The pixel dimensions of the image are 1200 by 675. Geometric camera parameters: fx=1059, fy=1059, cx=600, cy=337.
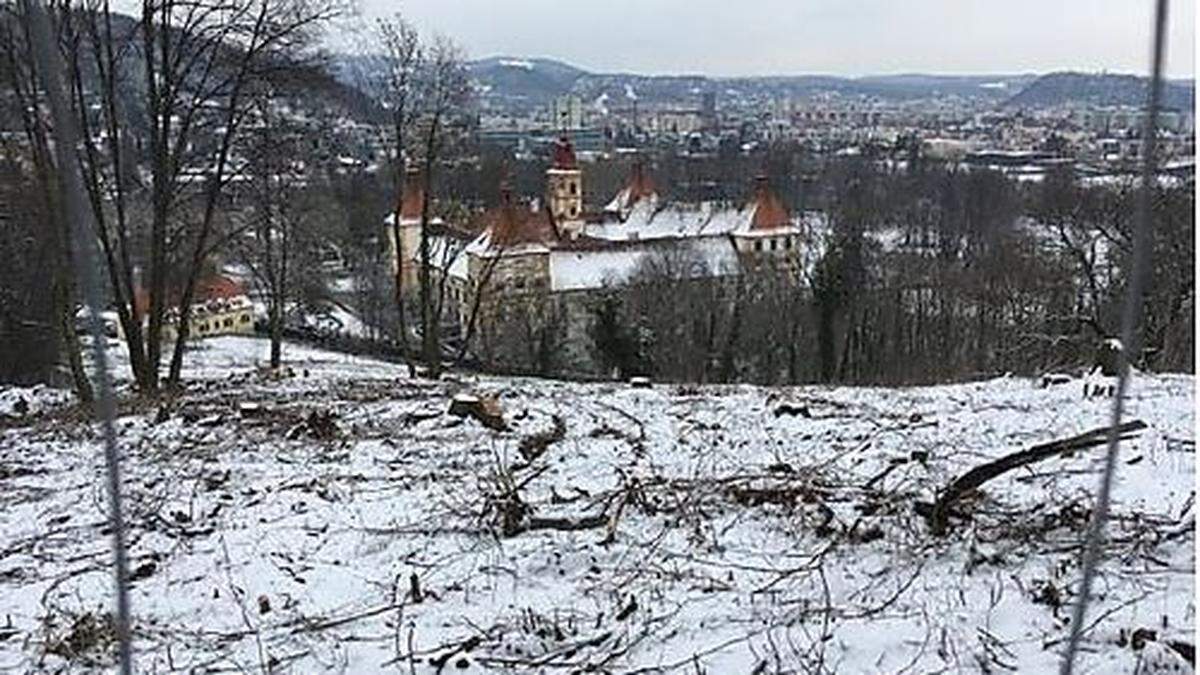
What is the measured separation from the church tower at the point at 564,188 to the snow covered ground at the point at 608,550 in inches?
Answer: 1480

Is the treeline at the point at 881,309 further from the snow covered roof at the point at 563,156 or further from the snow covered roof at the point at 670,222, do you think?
the snow covered roof at the point at 563,156

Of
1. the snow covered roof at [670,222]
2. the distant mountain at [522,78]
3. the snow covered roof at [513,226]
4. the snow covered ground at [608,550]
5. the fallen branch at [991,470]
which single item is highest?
the distant mountain at [522,78]

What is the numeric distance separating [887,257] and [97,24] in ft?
96.7

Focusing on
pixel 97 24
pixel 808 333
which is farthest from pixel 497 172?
pixel 97 24

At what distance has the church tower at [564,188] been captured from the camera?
144ft

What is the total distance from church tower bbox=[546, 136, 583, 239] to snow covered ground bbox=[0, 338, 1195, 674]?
37.6m

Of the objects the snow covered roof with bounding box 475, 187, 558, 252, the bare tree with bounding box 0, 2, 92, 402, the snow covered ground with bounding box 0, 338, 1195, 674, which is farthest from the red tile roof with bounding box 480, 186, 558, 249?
the snow covered ground with bounding box 0, 338, 1195, 674

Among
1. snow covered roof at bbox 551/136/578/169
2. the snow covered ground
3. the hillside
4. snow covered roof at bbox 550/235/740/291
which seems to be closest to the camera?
the snow covered ground

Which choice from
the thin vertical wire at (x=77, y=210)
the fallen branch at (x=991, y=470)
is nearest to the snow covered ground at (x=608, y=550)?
the fallen branch at (x=991, y=470)

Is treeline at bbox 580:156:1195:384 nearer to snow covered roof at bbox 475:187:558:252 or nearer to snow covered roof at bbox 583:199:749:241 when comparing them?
snow covered roof at bbox 475:187:558:252

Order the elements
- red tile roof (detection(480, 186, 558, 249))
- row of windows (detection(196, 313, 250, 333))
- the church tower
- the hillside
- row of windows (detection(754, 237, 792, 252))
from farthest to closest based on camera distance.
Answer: the church tower < row of windows (detection(754, 237, 792, 252)) < red tile roof (detection(480, 186, 558, 249)) < row of windows (detection(196, 313, 250, 333)) < the hillside

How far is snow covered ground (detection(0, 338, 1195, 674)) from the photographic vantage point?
3.25 metres

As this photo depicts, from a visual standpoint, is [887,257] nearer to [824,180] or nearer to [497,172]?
[497,172]

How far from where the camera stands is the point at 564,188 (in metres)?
44.5
